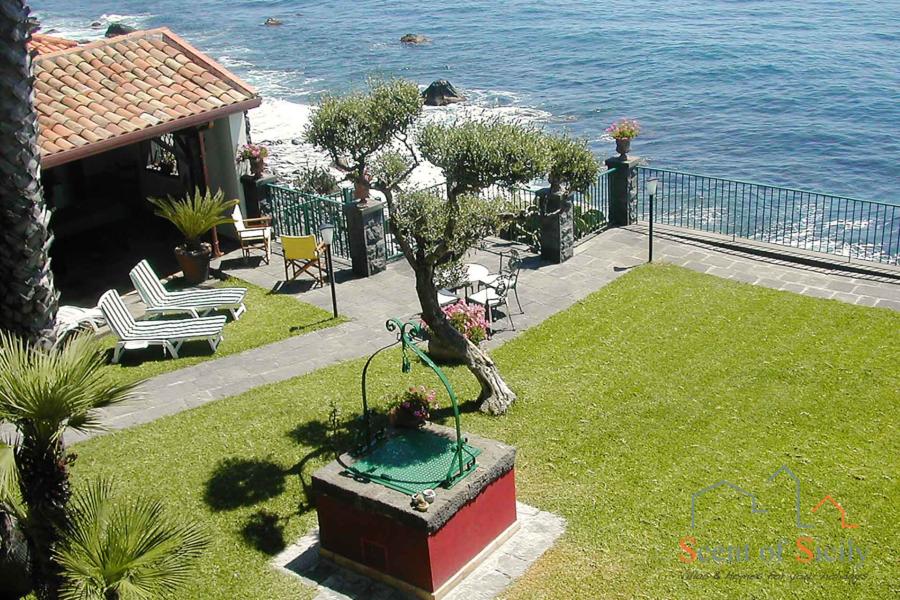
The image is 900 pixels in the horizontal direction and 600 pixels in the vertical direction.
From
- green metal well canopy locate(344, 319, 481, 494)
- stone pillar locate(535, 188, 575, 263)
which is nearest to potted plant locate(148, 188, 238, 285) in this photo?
stone pillar locate(535, 188, 575, 263)

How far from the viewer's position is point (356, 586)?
9266 mm

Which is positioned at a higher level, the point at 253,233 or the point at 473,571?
the point at 253,233

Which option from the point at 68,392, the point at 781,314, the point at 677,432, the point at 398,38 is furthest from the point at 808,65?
the point at 68,392

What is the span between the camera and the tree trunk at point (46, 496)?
716 centimetres

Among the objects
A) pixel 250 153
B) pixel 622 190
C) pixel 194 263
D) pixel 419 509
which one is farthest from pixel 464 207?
pixel 622 190

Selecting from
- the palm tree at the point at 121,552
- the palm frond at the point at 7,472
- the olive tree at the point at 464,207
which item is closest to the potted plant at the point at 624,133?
the olive tree at the point at 464,207

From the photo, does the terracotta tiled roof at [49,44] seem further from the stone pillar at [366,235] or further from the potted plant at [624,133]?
the potted plant at [624,133]

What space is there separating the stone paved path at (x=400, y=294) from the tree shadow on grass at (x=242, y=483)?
6.44 ft

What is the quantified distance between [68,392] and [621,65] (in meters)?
47.8

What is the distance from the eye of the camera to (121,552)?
684 cm

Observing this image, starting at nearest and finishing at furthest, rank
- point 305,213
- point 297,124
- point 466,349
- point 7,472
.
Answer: point 7,472 < point 466,349 < point 305,213 < point 297,124

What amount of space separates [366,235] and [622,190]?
18.3 feet

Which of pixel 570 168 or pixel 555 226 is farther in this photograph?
pixel 555 226
